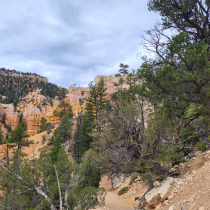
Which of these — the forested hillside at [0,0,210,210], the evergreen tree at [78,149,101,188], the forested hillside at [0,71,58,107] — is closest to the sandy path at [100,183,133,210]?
the evergreen tree at [78,149,101,188]

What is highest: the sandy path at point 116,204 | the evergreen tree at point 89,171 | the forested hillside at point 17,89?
the forested hillside at point 17,89

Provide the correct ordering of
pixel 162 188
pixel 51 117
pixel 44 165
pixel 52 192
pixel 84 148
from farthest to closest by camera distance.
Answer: pixel 51 117 → pixel 84 148 → pixel 44 165 → pixel 52 192 → pixel 162 188

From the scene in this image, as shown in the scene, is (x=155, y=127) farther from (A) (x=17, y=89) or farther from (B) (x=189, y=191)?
(A) (x=17, y=89)

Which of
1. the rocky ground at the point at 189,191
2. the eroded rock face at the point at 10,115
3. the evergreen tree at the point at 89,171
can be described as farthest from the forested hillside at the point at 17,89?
the rocky ground at the point at 189,191

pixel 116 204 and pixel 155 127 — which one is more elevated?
pixel 155 127

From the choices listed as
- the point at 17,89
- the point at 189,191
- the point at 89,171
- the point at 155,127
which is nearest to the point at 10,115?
the point at 17,89

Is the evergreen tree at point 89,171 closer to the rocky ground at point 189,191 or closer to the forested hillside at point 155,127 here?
the forested hillside at point 155,127

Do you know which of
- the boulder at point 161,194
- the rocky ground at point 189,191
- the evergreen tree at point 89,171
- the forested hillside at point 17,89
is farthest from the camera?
the forested hillside at point 17,89

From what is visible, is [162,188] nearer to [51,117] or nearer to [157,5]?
[157,5]

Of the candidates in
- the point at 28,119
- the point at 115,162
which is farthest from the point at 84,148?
the point at 28,119

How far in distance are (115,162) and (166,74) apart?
4.57 metres

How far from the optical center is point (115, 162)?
7.04 metres

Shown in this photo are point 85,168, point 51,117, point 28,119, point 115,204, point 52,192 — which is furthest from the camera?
point 28,119

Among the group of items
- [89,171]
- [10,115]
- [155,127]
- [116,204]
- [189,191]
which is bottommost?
[116,204]
